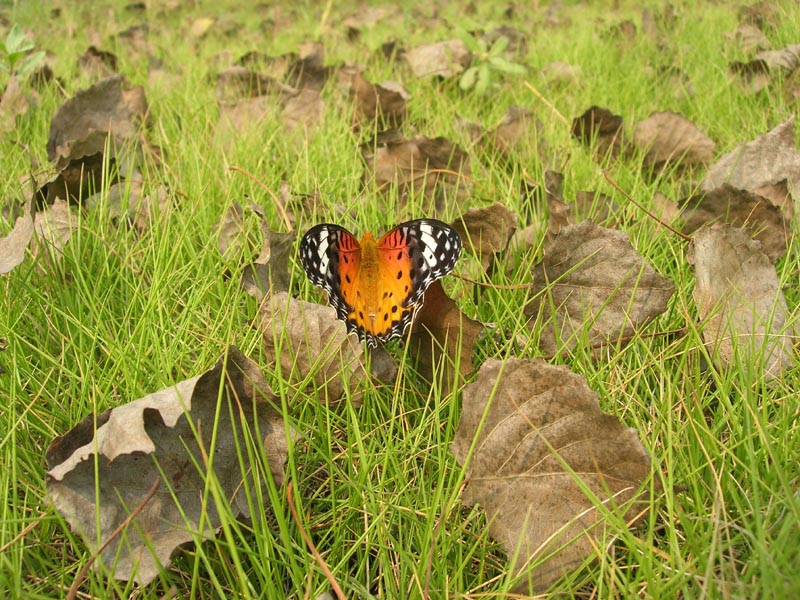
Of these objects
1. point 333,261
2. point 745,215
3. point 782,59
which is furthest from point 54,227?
point 782,59

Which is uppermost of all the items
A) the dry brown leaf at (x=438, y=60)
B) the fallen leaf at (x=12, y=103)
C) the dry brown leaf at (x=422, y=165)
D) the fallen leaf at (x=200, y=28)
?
the fallen leaf at (x=12, y=103)

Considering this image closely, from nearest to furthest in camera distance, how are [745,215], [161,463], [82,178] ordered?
[161,463] < [745,215] < [82,178]

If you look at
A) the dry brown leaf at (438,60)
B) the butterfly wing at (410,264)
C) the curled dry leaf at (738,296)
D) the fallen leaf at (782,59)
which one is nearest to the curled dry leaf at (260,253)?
the butterfly wing at (410,264)

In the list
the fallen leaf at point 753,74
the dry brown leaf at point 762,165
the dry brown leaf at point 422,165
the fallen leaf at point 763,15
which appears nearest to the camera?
the dry brown leaf at point 762,165

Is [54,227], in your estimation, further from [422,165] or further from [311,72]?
[311,72]

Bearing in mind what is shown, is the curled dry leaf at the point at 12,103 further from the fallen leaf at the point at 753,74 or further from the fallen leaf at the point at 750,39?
the fallen leaf at the point at 750,39

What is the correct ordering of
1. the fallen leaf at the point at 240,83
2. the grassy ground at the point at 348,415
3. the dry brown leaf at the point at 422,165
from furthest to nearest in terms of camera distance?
the fallen leaf at the point at 240,83
the dry brown leaf at the point at 422,165
the grassy ground at the point at 348,415
